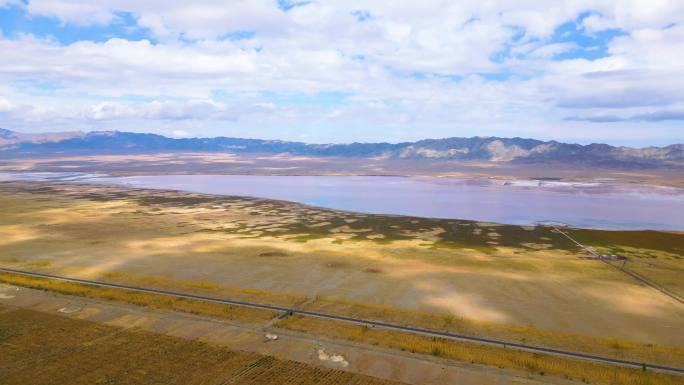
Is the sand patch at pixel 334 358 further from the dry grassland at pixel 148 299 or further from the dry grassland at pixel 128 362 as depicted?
the dry grassland at pixel 148 299

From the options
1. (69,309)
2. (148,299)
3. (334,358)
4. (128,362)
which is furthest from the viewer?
(148,299)

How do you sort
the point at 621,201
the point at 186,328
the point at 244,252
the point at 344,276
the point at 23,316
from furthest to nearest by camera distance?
the point at 621,201 → the point at 244,252 → the point at 344,276 → the point at 23,316 → the point at 186,328

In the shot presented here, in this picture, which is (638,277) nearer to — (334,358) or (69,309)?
(334,358)

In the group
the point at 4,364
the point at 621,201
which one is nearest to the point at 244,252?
the point at 4,364

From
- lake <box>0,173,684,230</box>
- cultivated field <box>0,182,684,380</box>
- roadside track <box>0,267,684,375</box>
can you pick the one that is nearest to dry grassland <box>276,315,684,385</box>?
roadside track <box>0,267,684,375</box>

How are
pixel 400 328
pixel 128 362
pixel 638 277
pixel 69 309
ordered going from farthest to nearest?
1. pixel 638 277
2. pixel 69 309
3. pixel 400 328
4. pixel 128 362

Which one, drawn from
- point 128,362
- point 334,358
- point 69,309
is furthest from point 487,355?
point 69,309

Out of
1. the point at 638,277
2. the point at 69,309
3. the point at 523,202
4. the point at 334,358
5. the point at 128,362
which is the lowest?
the point at 128,362

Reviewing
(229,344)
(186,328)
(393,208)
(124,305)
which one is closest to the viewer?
(229,344)

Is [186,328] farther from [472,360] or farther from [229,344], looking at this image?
[472,360]
